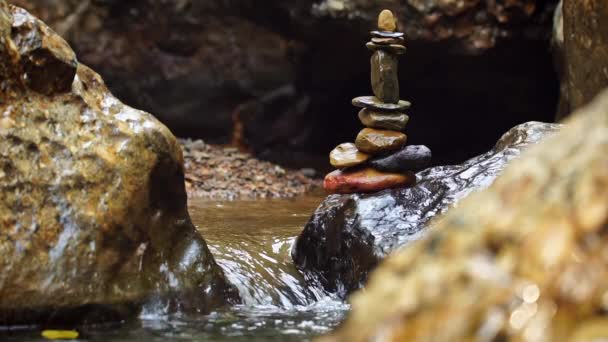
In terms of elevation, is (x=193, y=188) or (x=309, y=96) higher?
(x=309, y=96)

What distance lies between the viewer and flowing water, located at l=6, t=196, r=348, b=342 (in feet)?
10.9

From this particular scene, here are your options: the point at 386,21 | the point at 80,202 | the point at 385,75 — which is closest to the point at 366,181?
the point at 385,75

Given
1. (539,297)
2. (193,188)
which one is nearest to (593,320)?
(539,297)

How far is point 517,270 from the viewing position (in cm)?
140

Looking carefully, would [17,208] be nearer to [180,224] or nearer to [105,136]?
[105,136]

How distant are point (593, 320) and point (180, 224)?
9.17ft

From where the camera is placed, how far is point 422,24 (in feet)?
26.0

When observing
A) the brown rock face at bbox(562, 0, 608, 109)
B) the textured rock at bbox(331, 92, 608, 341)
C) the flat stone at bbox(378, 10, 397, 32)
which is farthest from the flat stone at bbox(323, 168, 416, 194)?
the textured rock at bbox(331, 92, 608, 341)

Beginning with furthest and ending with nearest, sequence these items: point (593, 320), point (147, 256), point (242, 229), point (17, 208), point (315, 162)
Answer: point (315, 162) < point (242, 229) < point (147, 256) < point (17, 208) < point (593, 320)

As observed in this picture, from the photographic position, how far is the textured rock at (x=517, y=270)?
4.42 ft

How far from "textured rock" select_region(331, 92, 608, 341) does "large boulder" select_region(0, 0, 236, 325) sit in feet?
7.04

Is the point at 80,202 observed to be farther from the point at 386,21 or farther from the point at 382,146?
the point at 386,21

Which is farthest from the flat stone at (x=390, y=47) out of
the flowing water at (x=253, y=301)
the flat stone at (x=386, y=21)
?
the flowing water at (x=253, y=301)

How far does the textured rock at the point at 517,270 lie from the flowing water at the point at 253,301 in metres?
1.92
